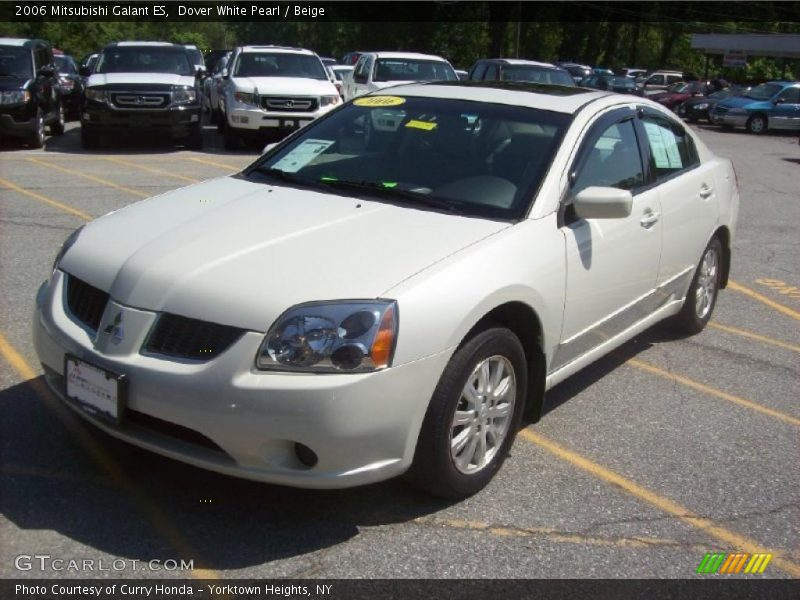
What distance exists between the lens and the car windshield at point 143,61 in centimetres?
1593

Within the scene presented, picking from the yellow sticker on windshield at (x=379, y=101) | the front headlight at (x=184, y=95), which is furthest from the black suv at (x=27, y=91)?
the yellow sticker on windshield at (x=379, y=101)

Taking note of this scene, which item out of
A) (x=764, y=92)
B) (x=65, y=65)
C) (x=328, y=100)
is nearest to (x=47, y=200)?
(x=328, y=100)

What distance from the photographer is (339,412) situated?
10.5ft

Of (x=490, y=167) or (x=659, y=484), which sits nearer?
(x=659, y=484)

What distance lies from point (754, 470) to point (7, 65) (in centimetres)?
1454

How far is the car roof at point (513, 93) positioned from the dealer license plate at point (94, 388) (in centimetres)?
243

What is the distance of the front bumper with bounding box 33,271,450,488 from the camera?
10.4ft

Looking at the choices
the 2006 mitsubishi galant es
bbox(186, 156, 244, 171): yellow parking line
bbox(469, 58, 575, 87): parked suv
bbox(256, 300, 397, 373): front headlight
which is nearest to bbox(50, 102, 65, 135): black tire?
bbox(186, 156, 244, 171): yellow parking line

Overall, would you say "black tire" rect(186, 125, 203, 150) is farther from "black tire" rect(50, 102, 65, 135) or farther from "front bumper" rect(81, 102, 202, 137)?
"black tire" rect(50, 102, 65, 135)

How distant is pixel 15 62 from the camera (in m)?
15.6

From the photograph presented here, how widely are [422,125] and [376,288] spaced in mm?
1649

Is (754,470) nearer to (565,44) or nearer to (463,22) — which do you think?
(463,22)

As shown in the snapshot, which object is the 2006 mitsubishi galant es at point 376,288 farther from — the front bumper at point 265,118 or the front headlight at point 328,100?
the front headlight at point 328,100
